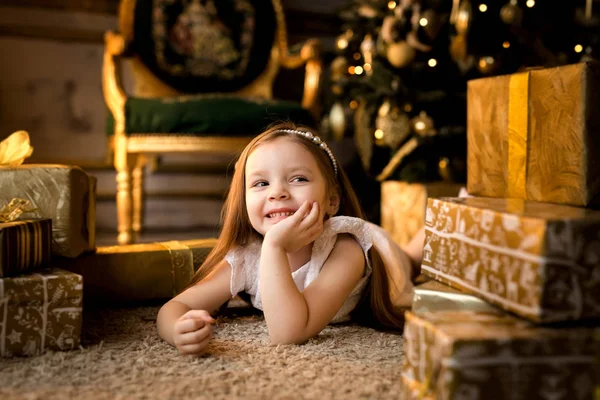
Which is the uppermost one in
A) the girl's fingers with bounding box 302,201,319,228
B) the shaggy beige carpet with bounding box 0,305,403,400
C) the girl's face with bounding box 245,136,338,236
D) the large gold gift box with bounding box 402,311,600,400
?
the girl's face with bounding box 245,136,338,236

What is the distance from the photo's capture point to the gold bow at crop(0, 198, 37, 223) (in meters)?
0.93

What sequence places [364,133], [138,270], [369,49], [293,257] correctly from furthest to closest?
[364,133], [369,49], [138,270], [293,257]

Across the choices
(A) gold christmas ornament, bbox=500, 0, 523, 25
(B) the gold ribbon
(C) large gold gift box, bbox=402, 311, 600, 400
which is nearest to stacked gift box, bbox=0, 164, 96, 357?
(C) large gold gift box, bbox=402, 311, 600, 400

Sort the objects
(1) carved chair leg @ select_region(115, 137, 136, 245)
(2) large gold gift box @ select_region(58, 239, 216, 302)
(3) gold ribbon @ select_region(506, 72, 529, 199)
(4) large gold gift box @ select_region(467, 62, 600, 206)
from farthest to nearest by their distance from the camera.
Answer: (1) carved chair leg @ select_region(115, 137, 136, 245) < (2) large gold gift box @ select_region(58, 239, 216, 302) < (3) gold ribbon @ select_region(506, 72, 529, 199) < (4) large gold gift box @ select_region(467, 62, 600, 206)

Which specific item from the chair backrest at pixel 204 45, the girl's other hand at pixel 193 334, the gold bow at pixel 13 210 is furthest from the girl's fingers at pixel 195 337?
the chair backrest at pixel 204 45

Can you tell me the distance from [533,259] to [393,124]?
1374 mm

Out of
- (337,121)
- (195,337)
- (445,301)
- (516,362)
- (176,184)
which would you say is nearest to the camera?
(516,362)

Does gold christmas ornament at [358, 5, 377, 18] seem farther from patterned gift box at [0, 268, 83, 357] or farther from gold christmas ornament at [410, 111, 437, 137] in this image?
patterned gift box at [0, 268, 83, 357]

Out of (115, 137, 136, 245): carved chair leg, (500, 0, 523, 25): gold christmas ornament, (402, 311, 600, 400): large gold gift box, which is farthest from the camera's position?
(115, 137, 136, 245): carved chair leg

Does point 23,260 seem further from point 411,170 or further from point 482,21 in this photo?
point 482,21

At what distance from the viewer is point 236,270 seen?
3.44ft

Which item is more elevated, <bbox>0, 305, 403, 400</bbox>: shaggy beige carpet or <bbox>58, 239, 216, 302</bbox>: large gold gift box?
<bbox>58, 239, 216, 302</bbox>: large gold gift box

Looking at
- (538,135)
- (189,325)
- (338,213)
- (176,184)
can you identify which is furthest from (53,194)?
(176,184)

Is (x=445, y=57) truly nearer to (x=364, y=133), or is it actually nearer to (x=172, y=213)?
(x=364, y=133)
